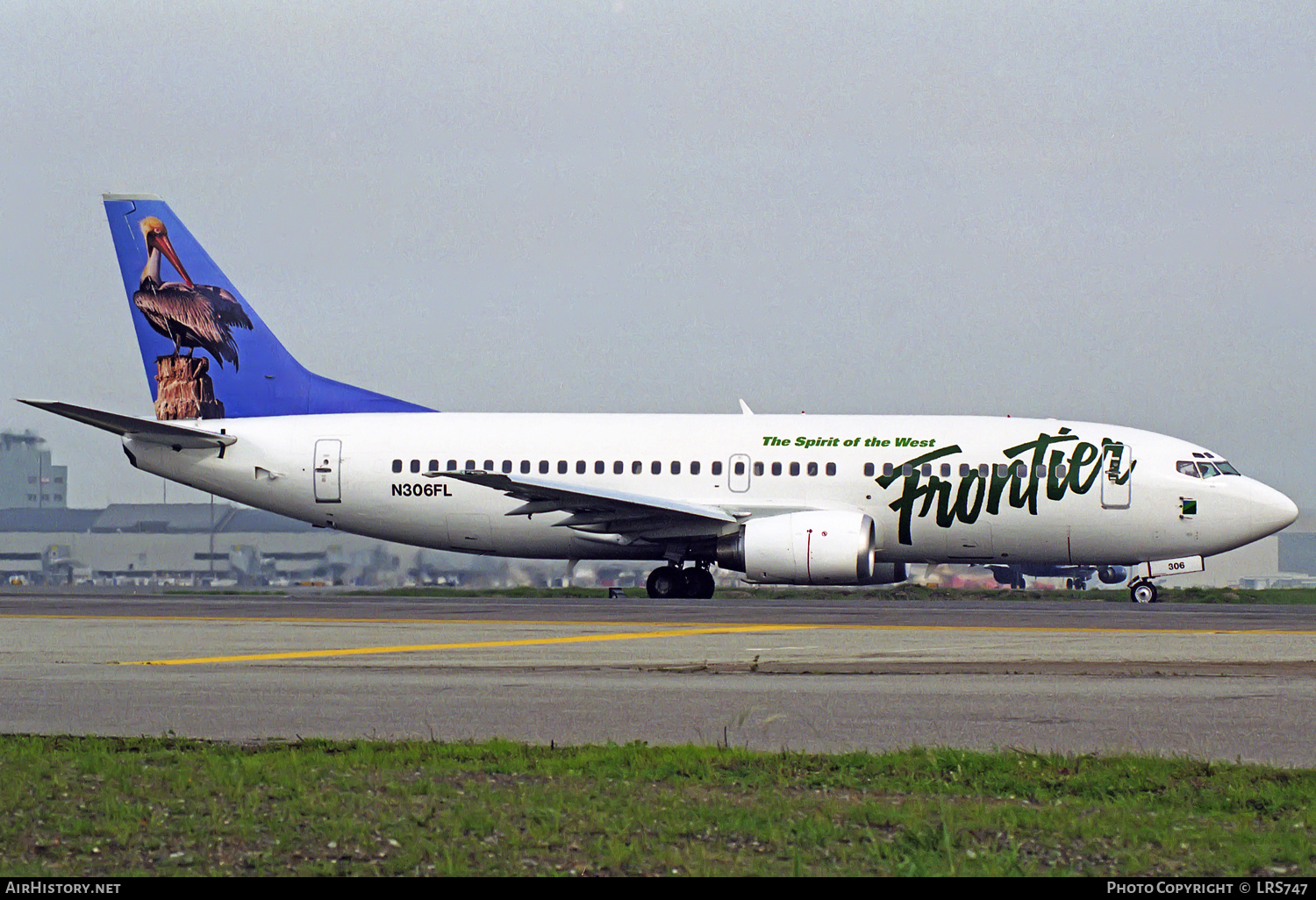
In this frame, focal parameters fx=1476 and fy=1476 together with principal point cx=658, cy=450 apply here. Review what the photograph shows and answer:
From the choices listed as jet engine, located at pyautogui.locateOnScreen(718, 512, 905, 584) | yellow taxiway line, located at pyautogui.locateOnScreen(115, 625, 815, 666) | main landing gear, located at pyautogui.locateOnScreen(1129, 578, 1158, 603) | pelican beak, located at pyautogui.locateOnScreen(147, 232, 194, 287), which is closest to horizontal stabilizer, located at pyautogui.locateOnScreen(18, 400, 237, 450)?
pelican beak, located at pyautogui.locateOnScreen(147, 232, 194, 287)

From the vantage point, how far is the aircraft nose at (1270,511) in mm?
27625

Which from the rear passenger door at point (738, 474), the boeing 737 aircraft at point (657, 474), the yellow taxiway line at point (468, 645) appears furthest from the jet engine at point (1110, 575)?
the yellow taxiway line at point (468, 645)

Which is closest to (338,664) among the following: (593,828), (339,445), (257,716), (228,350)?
(257,716)

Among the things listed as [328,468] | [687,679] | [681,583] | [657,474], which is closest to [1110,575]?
[681,583]

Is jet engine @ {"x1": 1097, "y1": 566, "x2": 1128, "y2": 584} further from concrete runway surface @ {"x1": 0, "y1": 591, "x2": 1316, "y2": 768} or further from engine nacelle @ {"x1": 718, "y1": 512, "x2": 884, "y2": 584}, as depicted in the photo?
concrete runway surface @ {"x1": 0, "y1": 591, "x2": 1316, "y2": 768}

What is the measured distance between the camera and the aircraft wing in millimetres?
26984

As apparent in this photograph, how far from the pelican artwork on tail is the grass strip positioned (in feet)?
80.7

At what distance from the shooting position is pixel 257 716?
9430mm

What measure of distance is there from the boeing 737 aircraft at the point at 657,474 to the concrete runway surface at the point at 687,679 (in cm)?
702

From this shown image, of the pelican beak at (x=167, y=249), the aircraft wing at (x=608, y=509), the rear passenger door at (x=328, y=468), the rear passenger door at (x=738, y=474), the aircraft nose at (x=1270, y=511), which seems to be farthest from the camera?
the pelican beak at (x=167, y=249)

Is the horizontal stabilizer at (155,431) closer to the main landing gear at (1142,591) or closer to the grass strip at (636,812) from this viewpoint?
the main landing gear at (1142,591)

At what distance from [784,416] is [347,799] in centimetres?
2405

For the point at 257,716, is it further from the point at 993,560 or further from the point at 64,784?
the point at 993,560

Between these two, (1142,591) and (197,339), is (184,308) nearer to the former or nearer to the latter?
(197,339)
